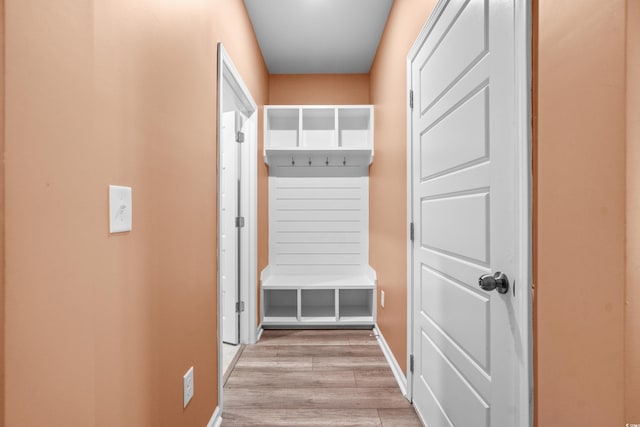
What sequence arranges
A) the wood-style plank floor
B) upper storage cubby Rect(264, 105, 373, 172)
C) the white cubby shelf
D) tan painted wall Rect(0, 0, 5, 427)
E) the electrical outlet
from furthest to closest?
1. upper storage cubby Rect(264, 105, 373, 172)
2. the white cubby shelf
3. the wood-style plank floor
4. the electrical outlet
5. tan painted wall Rect(0, 0, 5, 427)

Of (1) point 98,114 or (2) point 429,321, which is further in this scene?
(2) point 429,321

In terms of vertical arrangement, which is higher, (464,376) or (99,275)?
(99,275)

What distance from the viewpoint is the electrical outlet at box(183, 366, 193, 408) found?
1.39m

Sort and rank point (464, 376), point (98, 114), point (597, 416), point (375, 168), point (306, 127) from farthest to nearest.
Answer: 1. point (306, 127)
2. point (375, 168)
3. point (464, 376)
4. point (98, 114)
5. point (597, 416)

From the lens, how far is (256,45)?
9.67 ft

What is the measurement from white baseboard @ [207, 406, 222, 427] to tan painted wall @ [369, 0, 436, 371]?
113 centimetres

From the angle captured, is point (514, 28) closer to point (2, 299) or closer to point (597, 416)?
point (597, 416)

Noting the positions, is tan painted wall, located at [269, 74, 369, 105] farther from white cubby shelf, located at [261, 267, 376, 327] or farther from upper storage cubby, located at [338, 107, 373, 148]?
white cubby shelf, located at [261, 267, 376, 327]

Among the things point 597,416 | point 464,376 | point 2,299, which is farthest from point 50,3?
point 464,376

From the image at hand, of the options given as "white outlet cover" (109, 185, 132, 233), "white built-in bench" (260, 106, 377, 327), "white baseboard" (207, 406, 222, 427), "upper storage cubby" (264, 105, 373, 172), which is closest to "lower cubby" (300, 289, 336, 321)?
"white built-in bench" (260, 106, 377, 327)

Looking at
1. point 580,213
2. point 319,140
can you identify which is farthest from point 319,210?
point 580,213

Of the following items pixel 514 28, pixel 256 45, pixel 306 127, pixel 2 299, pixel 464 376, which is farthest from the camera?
pixel 306 127

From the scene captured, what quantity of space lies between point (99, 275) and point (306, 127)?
3011mm

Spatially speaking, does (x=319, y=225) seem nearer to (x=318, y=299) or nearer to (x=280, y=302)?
(x=318, y=299)
